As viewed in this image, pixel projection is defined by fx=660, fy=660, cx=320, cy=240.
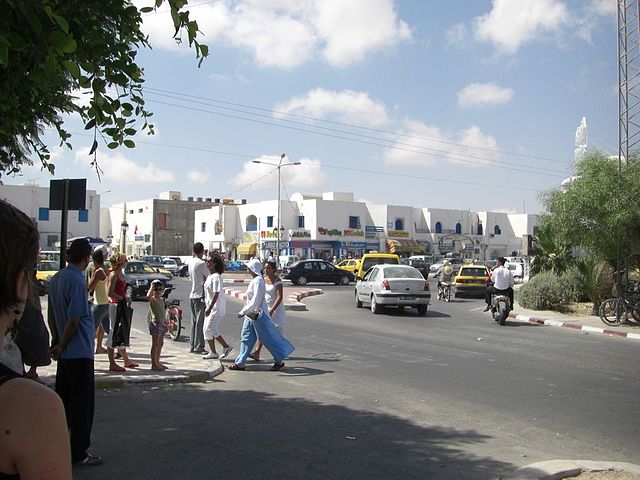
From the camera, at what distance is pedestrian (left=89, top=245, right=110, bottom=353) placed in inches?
393

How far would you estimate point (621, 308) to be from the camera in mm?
18172

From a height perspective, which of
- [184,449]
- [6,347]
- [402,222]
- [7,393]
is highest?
[402,222]

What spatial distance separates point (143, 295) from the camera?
24.3 m

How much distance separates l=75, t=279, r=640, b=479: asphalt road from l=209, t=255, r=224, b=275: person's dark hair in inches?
73.3

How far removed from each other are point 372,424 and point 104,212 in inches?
3996

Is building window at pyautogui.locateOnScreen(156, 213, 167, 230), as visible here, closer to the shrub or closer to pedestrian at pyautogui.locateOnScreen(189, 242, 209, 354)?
the shrub

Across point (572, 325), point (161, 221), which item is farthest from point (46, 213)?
point (572, 325)

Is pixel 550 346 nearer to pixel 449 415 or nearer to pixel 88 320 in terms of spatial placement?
pixel 449 415

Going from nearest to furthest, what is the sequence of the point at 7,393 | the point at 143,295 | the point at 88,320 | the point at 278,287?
the point at 7,393 → the point at 88,320 → the point at 278,287 → the point at 143,295

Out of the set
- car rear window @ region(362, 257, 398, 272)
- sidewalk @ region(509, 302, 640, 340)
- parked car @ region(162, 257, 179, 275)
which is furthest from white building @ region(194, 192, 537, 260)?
sidewalk @ region(509, 302, 640, 340)

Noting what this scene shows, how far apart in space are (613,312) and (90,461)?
16356mm

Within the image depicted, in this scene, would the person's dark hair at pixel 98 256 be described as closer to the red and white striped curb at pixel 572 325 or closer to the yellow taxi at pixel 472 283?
the red and white striped curb at pixel 572 325

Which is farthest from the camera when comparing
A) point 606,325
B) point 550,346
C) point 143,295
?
point 143,295

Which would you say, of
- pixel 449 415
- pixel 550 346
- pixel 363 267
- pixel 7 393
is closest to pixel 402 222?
pixel 363 267
